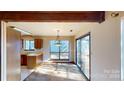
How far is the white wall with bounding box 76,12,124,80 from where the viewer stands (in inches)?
114

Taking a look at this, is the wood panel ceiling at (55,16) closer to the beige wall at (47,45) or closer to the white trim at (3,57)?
the white trim at (3,57)

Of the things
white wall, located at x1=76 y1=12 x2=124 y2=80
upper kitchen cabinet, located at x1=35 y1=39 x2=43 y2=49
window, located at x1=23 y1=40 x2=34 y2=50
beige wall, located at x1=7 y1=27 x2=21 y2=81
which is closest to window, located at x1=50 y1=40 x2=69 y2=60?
upper kitchen cabinet, located at x1=35 y1=39 x2=43 y2=49

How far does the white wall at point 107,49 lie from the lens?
9.53ft

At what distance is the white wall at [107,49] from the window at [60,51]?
6771 millimetres

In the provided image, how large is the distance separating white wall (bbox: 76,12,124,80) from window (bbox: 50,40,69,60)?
677 centimetres

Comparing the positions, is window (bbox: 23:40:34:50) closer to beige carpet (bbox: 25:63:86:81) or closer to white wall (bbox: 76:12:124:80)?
beige carpet (bbox: 25:63:86:81)

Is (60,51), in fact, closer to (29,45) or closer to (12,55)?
(29,45)

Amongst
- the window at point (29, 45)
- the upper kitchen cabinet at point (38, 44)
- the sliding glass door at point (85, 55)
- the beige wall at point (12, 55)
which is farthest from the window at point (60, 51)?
the beige wall at point (12, 55)

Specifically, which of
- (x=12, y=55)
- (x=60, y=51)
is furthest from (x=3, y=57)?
(x=60, y=51)
